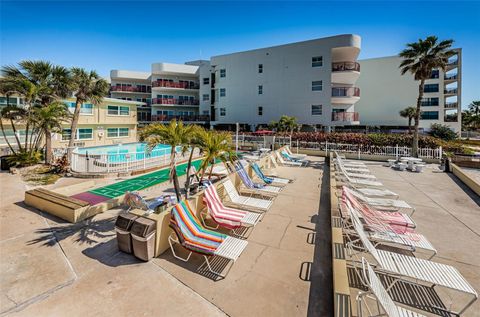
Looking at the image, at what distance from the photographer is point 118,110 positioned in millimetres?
25812

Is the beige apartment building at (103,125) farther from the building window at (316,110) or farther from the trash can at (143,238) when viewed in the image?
the building window at (316,110)

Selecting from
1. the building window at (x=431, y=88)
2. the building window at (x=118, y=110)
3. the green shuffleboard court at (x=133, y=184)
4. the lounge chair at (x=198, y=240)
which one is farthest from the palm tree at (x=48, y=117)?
the building window at (x=431, y=88)

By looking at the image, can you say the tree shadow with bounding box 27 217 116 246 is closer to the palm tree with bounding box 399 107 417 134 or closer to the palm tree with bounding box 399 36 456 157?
the palm tree with bounding box 399 36 456 157

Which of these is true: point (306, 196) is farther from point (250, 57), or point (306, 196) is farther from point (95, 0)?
point (250, 57)

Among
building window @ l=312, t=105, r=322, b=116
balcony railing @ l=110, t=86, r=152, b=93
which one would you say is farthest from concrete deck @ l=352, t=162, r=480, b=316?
balcony railing @ l=110, t=86, r=152, b=93

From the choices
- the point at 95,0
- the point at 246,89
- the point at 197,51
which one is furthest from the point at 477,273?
the point at 197,51

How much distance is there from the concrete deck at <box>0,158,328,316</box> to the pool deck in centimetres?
2

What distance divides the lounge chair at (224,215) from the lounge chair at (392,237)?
2158 mm

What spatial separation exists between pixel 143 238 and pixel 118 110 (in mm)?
25145

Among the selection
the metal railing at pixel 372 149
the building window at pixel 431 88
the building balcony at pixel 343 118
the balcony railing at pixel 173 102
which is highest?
the building window at pixel 431 88

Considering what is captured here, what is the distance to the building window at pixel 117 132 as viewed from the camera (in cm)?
2514

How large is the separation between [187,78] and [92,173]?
1280 inches

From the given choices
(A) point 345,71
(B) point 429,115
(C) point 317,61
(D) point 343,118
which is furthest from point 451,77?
(C) point 317,61

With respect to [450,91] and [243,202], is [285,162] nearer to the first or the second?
[243,202]
